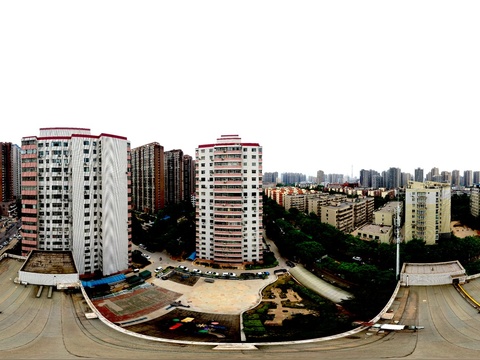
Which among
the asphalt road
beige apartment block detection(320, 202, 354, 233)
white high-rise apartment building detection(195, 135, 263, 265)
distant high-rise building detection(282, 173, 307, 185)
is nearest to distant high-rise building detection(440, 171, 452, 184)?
beige apartment block detection(320, 202, 354, 233)

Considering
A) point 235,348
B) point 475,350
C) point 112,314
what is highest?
point 475,350

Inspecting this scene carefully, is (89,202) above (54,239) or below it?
above

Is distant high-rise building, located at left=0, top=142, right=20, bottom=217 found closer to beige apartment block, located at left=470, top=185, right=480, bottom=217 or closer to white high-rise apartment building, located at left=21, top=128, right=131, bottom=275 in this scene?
white high-rise apartment building, located at left=21, top=128, right=131, bottom=275

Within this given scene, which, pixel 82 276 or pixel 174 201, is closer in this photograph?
pixel 82 276

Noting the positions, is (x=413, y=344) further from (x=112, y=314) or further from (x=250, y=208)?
(x=250, y=208)

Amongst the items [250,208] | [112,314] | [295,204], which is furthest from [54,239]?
[295,204]

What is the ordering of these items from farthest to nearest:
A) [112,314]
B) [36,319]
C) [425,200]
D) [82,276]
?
[425,200] < [82,276] < [112,314] < [36,319]
